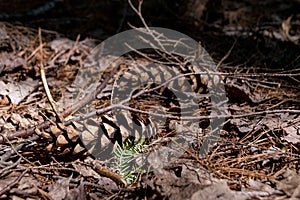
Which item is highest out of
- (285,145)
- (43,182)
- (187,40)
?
(187,40)

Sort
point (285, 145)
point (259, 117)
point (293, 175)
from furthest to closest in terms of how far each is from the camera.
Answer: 1. point (259, 117)
2. point (285, 145)
3. point (293, 175)

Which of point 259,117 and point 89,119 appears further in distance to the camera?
point 259,117

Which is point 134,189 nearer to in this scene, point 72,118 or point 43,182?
point 43,182

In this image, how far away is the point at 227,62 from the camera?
2.35 m

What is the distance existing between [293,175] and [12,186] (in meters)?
1.02

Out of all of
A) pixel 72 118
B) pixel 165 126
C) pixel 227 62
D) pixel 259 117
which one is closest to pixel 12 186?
pixel 72 118

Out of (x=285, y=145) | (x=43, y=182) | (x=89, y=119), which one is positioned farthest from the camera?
(x=89, y=119)

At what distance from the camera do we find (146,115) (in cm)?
178

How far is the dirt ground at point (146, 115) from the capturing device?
51.2 inches

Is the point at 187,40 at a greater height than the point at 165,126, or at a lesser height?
greater

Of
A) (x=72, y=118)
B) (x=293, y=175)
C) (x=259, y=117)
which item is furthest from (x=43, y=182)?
(x=259, y=117)

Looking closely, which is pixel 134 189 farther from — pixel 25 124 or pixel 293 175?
pixel 25 124

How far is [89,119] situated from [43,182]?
37cm

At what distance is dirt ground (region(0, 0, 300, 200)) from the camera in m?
1.30
